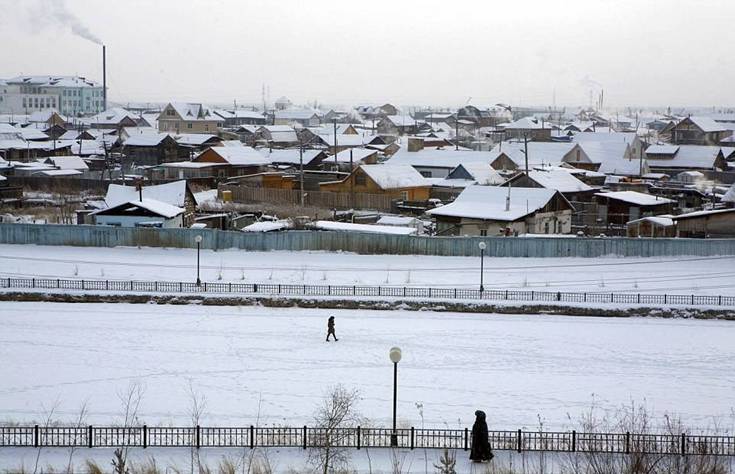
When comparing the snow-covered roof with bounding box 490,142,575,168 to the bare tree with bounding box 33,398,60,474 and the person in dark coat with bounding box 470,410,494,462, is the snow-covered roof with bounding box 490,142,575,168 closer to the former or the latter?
the bare tree with bounding box 33,398,60,474

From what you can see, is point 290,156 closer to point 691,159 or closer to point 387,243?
point 691,159

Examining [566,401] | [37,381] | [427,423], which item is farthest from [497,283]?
[37,381]

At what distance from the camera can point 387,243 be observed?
27484mm

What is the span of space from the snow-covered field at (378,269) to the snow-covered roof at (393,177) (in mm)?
13312

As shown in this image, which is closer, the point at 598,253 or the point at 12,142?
the point at 598,253

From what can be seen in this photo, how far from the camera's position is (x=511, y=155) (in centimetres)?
5344

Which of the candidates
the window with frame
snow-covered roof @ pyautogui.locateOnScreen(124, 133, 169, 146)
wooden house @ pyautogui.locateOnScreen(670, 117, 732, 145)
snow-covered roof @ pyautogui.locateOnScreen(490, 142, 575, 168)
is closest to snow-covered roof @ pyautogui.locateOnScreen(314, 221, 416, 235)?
the window with frame

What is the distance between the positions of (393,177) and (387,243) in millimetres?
13662

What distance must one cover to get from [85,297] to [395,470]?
13818 mm

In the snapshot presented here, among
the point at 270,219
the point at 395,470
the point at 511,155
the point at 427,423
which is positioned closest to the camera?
the point at 395,470

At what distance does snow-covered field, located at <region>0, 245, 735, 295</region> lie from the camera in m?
23.5

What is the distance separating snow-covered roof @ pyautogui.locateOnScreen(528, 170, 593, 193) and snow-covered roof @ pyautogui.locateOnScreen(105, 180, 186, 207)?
14.2 meters

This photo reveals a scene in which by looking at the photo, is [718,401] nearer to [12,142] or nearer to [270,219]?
[270,219]

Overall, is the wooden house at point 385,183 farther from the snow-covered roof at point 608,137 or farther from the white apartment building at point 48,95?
the white apartment building at point 48,95
